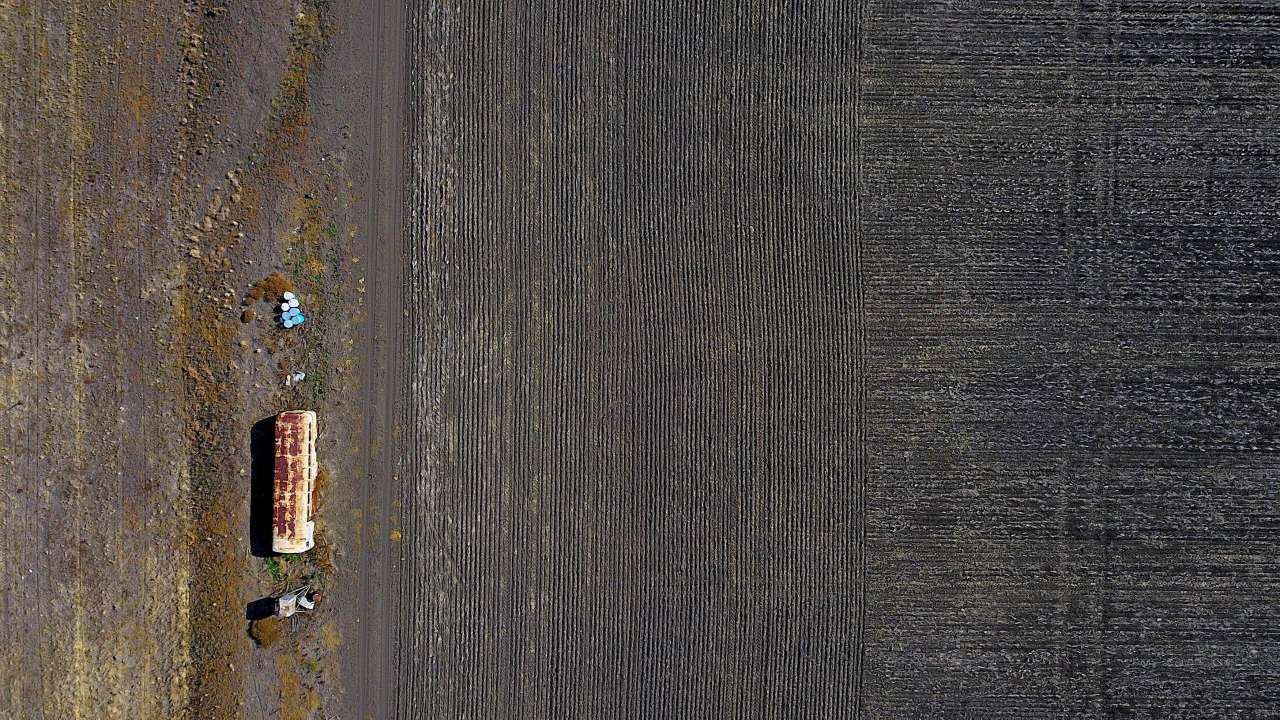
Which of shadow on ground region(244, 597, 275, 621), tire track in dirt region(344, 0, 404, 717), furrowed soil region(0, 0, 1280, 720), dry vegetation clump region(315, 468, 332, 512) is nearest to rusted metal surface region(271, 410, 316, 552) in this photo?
dry vegetation clump region(315, 468, 332, 512)

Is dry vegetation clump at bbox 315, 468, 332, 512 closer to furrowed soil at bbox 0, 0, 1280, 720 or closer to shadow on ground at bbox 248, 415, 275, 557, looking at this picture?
furrowed soil at bbox 0, 0, 1280, 720

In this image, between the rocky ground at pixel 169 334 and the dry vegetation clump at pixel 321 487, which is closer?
the rocky ground at pixel 169 334

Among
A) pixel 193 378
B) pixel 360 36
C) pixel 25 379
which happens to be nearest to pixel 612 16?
pixel 360 36

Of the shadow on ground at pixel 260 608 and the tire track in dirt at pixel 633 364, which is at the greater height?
the tire track in dirt at pixel 633 364

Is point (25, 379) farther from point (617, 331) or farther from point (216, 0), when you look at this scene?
point (617, 331)

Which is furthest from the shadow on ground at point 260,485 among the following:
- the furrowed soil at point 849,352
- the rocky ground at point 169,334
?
the furrowed soil at point 849,352

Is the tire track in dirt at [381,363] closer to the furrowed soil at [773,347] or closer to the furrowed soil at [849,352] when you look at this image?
the furrowed soil at [773,347]
